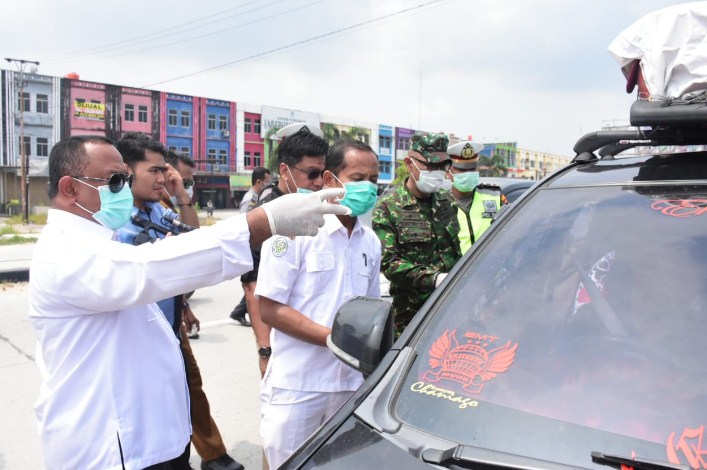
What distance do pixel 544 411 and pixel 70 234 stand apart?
146 cm

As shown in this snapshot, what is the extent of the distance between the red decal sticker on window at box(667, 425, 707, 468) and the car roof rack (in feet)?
3.00

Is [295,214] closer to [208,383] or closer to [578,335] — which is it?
[578,335]

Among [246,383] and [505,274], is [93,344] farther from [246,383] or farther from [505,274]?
[246,383]

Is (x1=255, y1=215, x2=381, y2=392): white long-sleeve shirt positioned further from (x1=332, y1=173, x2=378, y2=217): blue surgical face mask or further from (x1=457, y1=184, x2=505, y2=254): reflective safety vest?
(x1=457, y1=184, x2=505, y2=254): reflective safety vest

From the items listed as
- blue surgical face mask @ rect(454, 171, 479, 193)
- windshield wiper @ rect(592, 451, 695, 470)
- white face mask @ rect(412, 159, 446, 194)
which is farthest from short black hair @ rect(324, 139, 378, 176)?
blue surgical face mask @ rect(454, 171, 479, 193)

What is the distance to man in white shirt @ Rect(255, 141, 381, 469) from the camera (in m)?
2.17

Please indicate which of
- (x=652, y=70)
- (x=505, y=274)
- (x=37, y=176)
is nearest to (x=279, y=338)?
(x=505, y=274)

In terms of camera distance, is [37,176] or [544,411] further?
[37,176]

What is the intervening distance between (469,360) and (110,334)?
113 cm

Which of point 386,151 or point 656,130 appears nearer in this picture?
point 656,130

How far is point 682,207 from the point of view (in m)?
1.49

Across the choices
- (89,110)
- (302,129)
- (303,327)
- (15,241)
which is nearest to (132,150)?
(302,129)

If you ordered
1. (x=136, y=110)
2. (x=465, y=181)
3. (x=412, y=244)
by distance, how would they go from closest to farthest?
(x=412, y=244) < (x=465, y=181) < (x=136, y=110)

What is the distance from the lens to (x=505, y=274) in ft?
5.16
